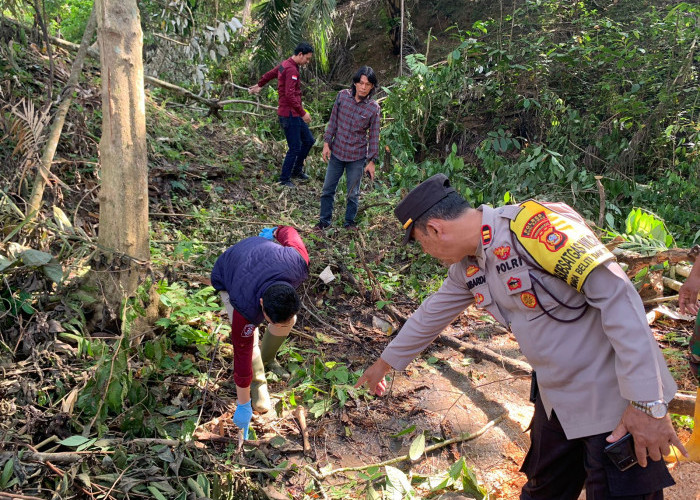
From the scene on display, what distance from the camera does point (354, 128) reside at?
18.2 ft

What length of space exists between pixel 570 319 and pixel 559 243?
27 centimetres

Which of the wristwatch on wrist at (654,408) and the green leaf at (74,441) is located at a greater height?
the wristwatch on wrist at (654,408)

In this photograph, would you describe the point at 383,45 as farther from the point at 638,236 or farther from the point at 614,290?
the point at 614,290

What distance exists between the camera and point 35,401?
276cm

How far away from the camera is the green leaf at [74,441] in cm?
253

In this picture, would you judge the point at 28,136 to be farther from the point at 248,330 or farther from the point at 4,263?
the point at 248,330

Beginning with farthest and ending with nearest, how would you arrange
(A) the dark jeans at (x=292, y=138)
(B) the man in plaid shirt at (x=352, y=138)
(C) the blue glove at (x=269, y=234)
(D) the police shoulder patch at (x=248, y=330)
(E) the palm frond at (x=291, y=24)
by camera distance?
(E) the palm frond at (x=291, y=24), (A) the dark jeans at (x=292, y=138), (B) the man in plaid shirt at (x=352, y=138), (C) the blue glove at (x=269, y=234), (D) the police shoulder patch at (x=248, y=330)

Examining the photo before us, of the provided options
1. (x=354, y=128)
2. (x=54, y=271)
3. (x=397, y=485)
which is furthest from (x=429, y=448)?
(x=354, y=128)

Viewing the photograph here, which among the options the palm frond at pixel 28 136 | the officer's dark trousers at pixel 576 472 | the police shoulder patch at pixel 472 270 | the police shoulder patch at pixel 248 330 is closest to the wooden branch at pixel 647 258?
the officer's dark trousers at pixel 576 472

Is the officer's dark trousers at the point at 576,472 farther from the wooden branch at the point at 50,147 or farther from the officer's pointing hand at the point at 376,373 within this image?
the wooden branch at the point at 50,147

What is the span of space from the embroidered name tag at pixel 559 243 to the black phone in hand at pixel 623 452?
0.50 meters

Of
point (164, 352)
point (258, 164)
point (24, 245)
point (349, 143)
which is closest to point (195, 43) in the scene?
point (258, 164)

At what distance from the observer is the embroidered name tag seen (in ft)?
5.04

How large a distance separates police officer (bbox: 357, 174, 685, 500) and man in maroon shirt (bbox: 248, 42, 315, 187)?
5273 mm
